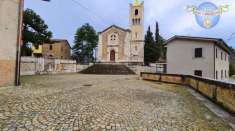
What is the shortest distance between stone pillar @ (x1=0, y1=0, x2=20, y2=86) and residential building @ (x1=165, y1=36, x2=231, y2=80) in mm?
16515

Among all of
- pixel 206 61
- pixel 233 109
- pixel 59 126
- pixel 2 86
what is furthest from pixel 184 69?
pixel 59 126

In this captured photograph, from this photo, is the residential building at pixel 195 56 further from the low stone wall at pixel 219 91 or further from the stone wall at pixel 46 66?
the stone wall at pixel 46 66

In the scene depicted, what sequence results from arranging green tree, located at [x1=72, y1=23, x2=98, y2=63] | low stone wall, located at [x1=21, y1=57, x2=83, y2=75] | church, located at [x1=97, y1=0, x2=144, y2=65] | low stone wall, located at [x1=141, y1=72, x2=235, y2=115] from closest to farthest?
low stone wall, located at [x1=141, y1=72, x2=235, y2=115] < low stone wall, located at [x1=21, y1=57, x2=83, y2=75] < church, located at [x1=97, y1=0, x2=144, y2=65] < green tree, located at [x1=72, y1=23, x2=98, y2=63]

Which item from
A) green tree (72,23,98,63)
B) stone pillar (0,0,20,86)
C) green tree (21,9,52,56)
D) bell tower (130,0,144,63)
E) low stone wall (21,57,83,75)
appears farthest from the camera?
green tree (72,23,98,63)

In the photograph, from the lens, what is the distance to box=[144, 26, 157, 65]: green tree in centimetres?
4800

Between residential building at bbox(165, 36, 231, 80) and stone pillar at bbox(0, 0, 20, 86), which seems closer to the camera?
stone pillar at bbox(0, 0, 20, 86)

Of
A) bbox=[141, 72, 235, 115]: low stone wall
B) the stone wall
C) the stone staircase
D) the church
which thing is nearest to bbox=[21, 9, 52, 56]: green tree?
the stone wall

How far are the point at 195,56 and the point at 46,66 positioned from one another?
17784 millimetres

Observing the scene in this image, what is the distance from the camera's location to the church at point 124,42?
47.3 m

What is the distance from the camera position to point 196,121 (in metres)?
5.77

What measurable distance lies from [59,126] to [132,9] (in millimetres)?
48621

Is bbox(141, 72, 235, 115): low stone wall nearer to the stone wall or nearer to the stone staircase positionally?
the stone wall

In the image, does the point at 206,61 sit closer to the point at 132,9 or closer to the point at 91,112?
the point at 91,112

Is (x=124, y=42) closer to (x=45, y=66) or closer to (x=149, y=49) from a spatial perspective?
(x=149, y=49)
